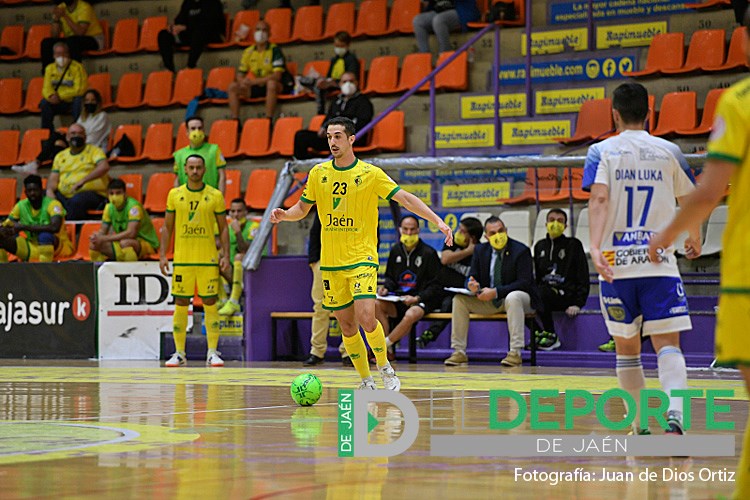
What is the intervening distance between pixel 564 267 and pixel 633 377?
8.06 metres

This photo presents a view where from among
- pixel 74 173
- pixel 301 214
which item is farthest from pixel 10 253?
pixel 301 214

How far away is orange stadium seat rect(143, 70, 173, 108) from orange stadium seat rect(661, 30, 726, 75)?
968 centimetres

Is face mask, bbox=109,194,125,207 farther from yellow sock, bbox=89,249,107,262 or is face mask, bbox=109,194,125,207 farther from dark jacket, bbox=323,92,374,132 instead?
dark jacket, bbox=323,92,374,132

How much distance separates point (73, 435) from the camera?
22.7ft

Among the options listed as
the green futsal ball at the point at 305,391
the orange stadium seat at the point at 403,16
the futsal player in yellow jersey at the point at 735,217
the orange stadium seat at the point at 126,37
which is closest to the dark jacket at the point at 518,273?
the green futsal ball at the point at 305,391

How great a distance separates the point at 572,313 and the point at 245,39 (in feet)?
33.3

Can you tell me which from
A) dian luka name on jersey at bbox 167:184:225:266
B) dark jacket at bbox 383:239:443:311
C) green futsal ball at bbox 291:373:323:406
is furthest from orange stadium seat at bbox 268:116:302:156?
green futsal ball at bbox 291:373:323:406

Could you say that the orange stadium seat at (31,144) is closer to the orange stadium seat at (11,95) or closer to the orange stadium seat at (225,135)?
the orange stadium seat at (11,95)

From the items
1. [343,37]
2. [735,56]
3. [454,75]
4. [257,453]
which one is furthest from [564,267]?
[257,453]

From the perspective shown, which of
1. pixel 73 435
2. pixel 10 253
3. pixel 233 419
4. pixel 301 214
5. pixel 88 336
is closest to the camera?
pixel 73 435

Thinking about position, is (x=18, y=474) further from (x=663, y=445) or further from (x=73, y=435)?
(x=663, y=445)

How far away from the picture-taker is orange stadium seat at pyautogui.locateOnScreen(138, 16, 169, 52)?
23.2 meters

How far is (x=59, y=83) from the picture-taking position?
22.0 meters

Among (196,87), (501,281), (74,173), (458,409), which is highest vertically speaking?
(196,87)
